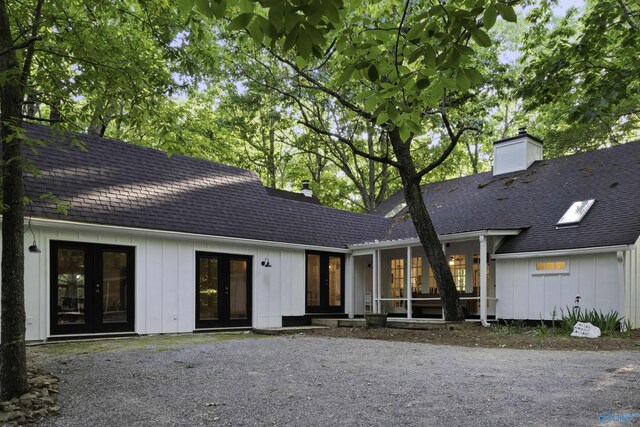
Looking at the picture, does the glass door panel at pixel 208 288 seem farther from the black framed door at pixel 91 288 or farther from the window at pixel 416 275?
the window at pixel 416 275

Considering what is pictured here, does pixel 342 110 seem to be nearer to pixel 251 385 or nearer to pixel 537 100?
pixel 537 100

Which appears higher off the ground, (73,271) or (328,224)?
(328,224)

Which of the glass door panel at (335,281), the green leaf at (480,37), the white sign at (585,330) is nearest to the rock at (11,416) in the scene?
the green leaf at (480,37)

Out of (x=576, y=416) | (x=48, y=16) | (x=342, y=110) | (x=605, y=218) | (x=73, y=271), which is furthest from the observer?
(x=342, y=110)

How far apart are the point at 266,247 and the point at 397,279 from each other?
5.88 meters

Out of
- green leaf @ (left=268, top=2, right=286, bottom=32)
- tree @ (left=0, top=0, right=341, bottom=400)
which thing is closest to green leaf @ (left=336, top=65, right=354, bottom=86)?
tree @ (left=0, top=0, right=341, bottom=400)

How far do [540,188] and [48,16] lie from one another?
1445cm

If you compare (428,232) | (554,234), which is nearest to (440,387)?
(428,232)

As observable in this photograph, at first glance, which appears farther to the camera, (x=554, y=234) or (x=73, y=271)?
(x=554, y=234)

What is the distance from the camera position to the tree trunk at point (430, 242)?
13.0 metres

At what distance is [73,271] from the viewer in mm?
10477

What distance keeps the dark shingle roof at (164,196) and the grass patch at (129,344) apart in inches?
97.9

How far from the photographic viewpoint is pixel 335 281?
1630 centimetres

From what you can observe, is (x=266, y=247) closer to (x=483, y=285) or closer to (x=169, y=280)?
(x=169, y=280)
